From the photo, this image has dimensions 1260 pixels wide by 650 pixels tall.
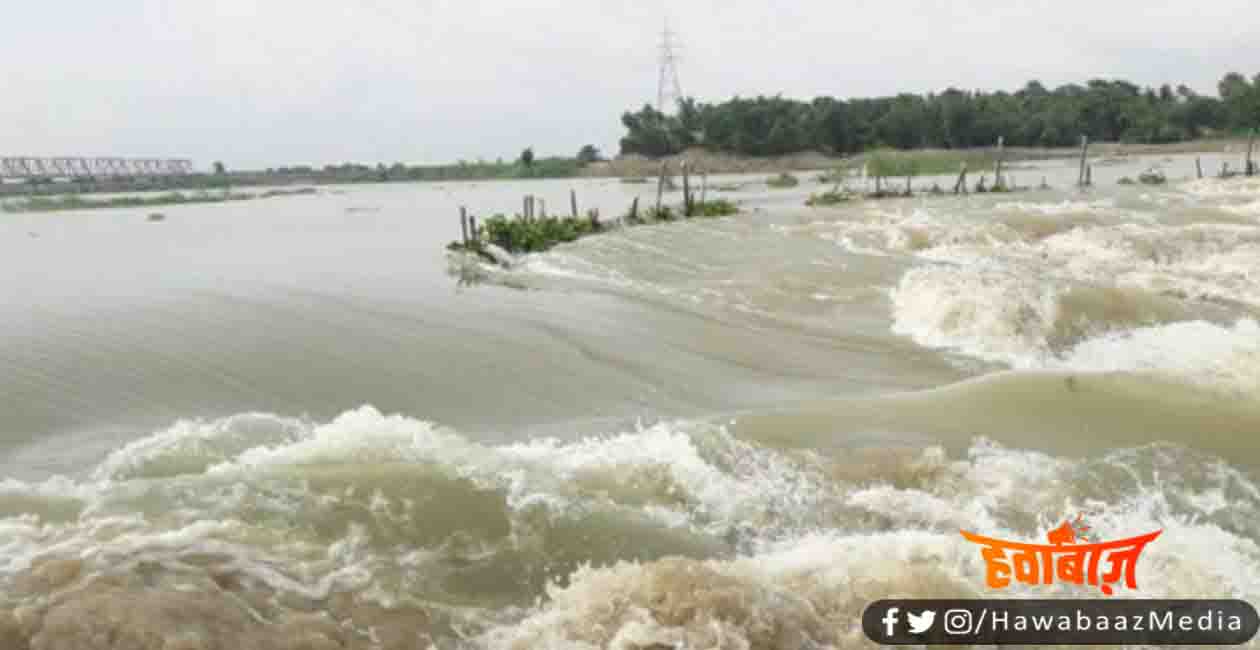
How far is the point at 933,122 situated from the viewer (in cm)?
7312

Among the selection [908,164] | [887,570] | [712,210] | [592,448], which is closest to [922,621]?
[887,570]

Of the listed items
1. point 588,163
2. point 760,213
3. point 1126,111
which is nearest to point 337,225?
point 760,213

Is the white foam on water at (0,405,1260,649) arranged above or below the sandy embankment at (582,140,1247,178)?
below

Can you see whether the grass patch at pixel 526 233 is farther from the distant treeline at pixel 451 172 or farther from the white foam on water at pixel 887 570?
the distant treeline at pixel 451 172

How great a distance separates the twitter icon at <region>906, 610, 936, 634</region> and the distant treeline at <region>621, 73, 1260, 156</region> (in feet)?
235

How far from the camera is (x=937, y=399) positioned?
736 centimetres

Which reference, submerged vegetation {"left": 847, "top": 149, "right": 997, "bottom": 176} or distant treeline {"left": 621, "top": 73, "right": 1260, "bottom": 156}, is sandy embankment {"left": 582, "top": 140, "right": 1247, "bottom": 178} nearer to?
distant treeline {"left": 621, "top": 73, "right": 1260, "bottom": 156}

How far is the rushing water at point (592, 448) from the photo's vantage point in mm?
3947

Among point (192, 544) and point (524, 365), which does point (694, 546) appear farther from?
point (524, 365)

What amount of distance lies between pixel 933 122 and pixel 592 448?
73184 millimetres

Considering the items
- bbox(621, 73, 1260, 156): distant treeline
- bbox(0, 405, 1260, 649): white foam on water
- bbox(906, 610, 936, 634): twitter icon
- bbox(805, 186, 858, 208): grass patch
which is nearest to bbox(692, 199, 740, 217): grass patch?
bbox(805, 186, 858, 208): grass patch

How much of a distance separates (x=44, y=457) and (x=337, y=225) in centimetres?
2488

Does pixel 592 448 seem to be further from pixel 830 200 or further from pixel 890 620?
pixel 830 200

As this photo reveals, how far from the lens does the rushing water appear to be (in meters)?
3.95
